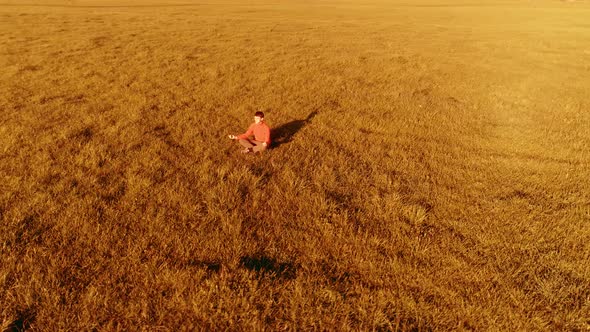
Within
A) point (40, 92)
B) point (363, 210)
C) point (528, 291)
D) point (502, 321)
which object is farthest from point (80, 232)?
point (40, 92)

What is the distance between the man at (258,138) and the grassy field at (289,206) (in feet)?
0.87

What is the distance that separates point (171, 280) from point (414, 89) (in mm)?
12075

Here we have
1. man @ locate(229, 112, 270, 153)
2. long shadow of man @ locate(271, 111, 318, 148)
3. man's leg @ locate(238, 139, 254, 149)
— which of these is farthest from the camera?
long shadow of man @ locate(271, 111, 318, 148)

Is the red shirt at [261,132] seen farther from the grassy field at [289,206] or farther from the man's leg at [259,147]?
the grassy field at [289,206]

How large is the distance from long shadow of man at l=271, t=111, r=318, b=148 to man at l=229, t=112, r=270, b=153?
51cm

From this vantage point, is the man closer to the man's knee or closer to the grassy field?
the man's knee

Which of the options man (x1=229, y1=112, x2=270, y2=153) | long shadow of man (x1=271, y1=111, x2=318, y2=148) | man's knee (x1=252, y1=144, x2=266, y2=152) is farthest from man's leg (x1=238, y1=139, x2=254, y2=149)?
long shadow of man (x1=271, y1=111, x2=318, y2=148)

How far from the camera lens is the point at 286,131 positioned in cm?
855

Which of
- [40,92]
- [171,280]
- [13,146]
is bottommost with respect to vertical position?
[171,280]

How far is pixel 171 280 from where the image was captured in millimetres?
3830

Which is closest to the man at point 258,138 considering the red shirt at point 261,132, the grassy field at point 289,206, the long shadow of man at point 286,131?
the red shirt at point 261,132

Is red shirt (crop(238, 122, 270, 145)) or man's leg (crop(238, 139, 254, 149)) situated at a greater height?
red shirt (crop(238, 122, 270, 145))

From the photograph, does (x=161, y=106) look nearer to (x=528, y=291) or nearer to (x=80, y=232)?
(x=80, y=232)

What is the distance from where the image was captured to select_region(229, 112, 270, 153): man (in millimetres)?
7039
